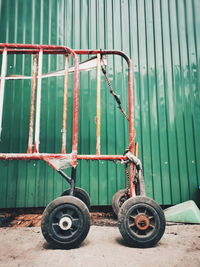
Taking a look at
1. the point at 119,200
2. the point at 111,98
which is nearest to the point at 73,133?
the point at 119,200

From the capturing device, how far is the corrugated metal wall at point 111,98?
2977mm

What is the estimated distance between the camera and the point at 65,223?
1.62 m

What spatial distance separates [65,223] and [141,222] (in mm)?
614

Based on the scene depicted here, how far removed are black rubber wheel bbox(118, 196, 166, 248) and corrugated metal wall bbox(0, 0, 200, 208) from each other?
1281mm

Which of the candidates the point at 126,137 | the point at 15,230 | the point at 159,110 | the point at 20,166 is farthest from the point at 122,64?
the point at 15,230

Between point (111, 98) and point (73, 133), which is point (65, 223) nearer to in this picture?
point (73, 133)

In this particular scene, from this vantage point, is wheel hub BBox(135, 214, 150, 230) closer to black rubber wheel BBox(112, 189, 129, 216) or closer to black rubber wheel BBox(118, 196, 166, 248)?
black rubber wheel BBox(118, 196, 166, 248)

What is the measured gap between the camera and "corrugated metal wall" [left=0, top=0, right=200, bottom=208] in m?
2.98

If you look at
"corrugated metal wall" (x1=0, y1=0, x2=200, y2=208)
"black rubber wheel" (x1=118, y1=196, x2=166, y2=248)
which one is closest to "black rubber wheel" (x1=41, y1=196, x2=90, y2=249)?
"black rubber wheel" (x1=118, y1=196, x2=166, y2=248)

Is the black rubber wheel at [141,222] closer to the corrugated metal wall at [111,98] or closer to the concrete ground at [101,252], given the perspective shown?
the concrete ground at [101,252]

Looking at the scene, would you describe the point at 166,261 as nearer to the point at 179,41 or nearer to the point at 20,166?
the point at 20,166

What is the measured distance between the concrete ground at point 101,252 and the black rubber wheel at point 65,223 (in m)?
0.09

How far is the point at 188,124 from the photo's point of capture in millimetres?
3203

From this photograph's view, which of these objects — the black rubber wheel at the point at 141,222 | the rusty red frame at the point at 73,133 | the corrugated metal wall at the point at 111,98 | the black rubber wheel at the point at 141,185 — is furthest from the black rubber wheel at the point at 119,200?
the black rubber wheel at the point at 141,222
